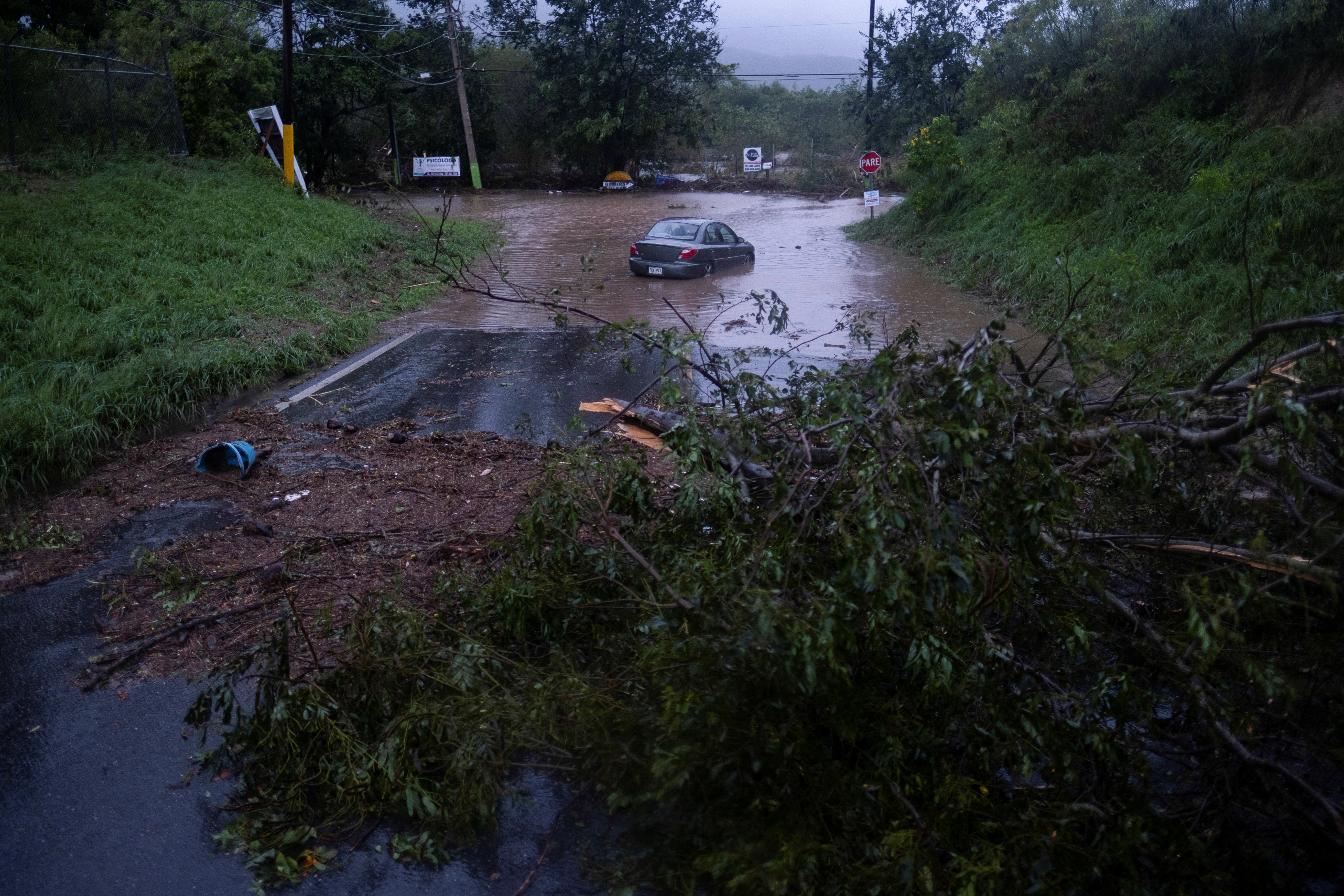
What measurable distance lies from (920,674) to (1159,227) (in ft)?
46.1

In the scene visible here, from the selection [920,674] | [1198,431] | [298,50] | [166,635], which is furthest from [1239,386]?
[298,50]

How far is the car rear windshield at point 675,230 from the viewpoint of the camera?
18.5 m

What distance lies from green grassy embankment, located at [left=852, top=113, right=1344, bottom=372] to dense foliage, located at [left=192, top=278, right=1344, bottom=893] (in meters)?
1.54

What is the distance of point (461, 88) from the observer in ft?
139

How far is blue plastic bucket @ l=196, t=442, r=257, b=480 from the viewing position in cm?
720

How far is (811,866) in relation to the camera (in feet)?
9.62

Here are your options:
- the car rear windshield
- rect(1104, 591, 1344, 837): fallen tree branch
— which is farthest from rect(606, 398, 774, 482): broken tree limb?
the car rear windshield

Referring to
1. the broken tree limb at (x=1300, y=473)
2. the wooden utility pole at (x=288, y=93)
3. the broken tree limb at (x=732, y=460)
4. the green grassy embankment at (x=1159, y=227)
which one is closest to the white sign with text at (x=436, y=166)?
the wooden utility pole at (x=288, y=93)

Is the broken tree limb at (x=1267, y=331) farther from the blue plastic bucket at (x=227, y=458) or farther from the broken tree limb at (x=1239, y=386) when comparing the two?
the blue plastic bucket at (x=227, y=458)

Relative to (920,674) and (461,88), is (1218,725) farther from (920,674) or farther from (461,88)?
(461,88)

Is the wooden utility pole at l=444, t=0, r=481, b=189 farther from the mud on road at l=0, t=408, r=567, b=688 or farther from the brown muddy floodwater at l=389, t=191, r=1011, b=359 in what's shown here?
the mud on road at l=0, t=408, r=567, b=688

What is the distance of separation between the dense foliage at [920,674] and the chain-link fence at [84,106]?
56.8 feet

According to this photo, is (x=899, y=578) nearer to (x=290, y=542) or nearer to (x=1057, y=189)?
(x=290, y=542)

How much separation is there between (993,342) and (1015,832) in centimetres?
185
